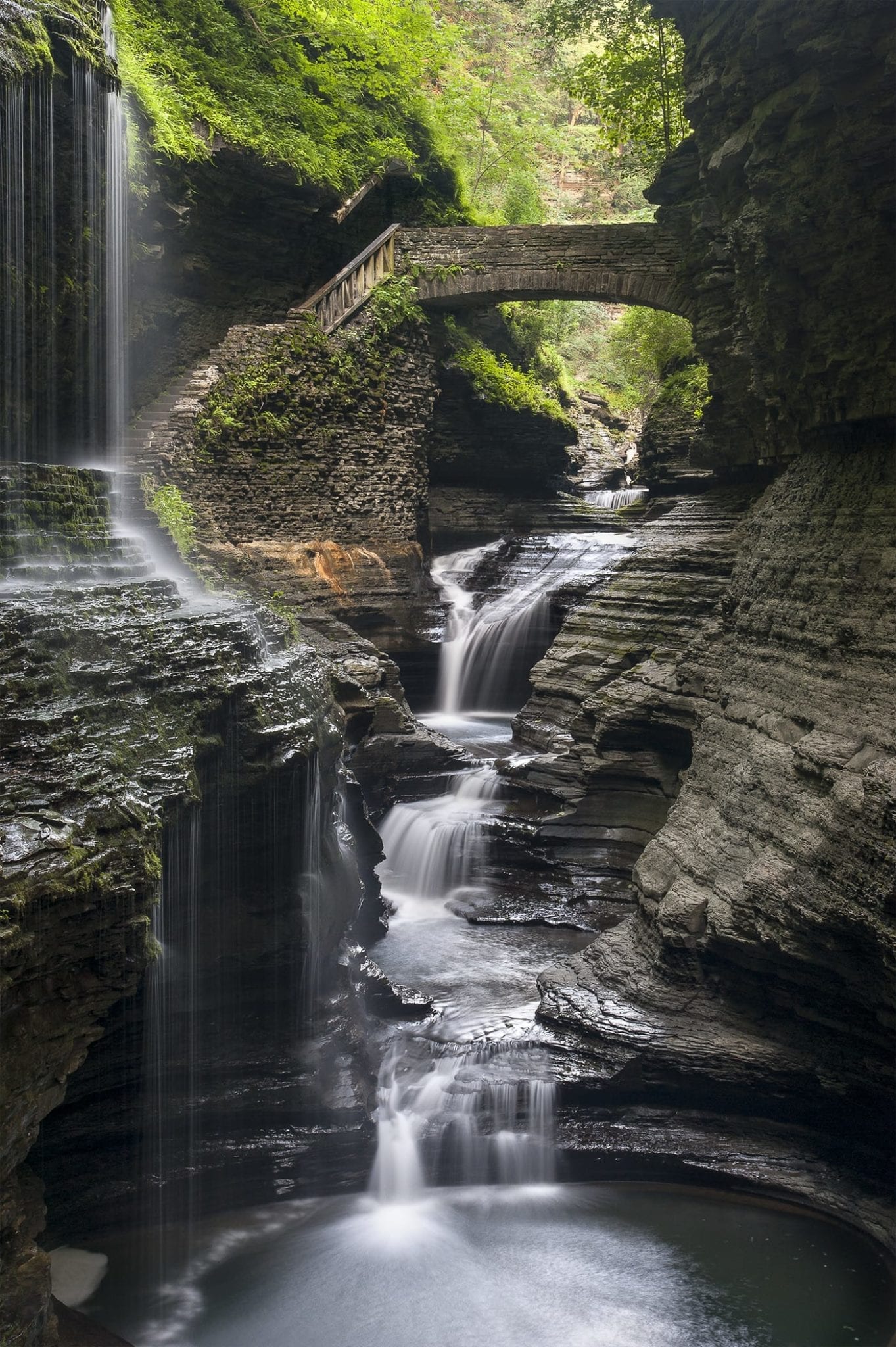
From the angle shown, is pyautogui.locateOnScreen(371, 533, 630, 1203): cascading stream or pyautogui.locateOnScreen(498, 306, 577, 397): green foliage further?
pyautogui.locateOnScreen(498, 306, 577, 397): green foliage

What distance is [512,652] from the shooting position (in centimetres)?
1667

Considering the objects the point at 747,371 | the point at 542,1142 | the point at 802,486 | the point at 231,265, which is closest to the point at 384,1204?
the point at 542,1142

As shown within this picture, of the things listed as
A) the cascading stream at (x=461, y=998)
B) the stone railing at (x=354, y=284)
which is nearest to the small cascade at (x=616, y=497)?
the cascading stream at (x=461, y=998)

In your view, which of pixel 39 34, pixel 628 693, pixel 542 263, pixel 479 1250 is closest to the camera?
pixel 479 1250

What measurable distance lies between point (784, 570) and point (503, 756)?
5266 mm

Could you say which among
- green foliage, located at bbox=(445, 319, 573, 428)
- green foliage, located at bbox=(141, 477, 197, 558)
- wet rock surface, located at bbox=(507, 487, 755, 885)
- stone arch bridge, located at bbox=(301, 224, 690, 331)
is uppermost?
stone arch bridge, located at bbox=(301, 224, 690, 331)

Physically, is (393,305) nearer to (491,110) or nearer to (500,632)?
(500,632)

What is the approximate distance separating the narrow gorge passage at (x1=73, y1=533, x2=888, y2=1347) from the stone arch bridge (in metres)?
12.7

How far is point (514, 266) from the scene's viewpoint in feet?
59.3

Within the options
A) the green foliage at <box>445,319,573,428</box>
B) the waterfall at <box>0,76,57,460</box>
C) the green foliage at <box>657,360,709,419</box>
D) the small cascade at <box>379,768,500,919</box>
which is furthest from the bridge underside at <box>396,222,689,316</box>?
the small cascade at <box>379,768,500,919</box>

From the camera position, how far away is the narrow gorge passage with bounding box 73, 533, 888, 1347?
6023 mm

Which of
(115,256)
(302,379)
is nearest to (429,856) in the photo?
A: (115,256)

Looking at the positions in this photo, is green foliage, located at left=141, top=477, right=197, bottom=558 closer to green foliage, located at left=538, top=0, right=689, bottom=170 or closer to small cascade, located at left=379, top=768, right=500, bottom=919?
small cascade, located at left=379, top=768, right=500, bottom=919

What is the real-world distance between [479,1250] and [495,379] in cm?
1704
